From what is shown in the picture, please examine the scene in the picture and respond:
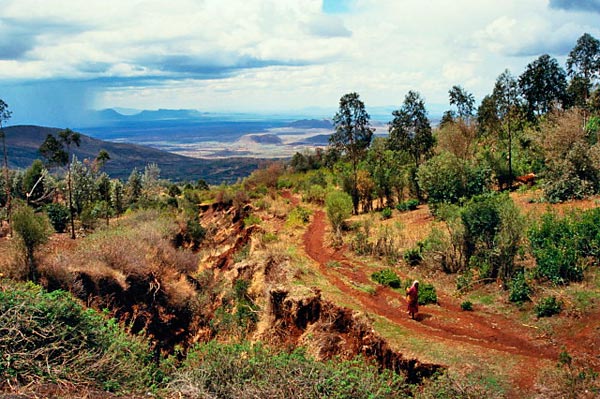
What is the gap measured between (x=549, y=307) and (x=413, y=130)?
17.0 metres

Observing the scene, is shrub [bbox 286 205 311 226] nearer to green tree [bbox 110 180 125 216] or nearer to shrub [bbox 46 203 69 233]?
shrub [bbox 46 203 69 233]

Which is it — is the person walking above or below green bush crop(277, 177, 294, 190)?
below

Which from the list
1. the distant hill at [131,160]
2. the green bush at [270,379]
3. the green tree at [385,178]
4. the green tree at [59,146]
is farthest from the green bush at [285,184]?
the distant hill at [131,160]

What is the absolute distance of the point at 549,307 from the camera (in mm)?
10578

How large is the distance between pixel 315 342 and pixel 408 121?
58.0ft

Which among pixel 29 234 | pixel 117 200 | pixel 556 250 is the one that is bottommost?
pixel 117 200

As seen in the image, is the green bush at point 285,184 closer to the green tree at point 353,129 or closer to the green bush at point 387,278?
the green tree at point 353,129

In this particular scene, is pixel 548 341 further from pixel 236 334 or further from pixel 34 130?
pixel 34 130

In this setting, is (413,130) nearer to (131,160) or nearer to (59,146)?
(59,146)

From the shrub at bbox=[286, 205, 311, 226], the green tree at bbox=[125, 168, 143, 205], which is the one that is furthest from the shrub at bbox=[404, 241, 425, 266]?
the green tree at bbox=[125, 168, 143, 205]

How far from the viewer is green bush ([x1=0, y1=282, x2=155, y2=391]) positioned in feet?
22.5

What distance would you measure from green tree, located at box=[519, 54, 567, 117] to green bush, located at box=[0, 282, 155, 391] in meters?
31.3

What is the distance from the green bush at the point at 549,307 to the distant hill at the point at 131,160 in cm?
10029

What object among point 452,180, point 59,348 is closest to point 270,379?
point 59,348
